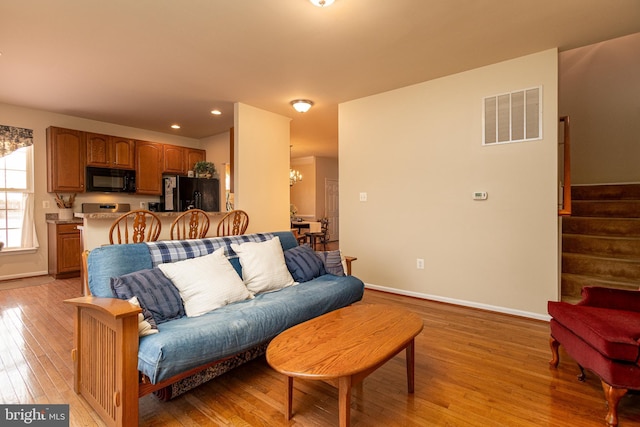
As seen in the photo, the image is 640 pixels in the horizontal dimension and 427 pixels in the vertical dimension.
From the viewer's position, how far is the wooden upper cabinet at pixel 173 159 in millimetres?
6137

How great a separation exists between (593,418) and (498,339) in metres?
0.99

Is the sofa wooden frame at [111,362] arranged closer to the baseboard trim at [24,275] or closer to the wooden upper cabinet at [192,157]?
the baseboard trim at [24,275]

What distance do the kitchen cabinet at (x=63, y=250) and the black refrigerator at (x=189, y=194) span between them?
151 centimetres

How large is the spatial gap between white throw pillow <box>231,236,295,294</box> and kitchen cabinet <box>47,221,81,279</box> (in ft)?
12.1

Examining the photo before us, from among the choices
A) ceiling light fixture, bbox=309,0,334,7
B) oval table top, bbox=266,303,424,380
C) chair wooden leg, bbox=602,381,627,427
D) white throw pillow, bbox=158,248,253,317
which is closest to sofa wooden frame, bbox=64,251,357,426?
white throw pillow, bbox=158,248,253,317

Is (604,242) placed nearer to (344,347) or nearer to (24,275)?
(344,347)

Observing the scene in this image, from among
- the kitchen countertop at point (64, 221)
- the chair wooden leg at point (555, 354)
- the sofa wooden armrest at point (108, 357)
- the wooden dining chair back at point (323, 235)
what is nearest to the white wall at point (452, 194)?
the chair wooden leg at point (555, 354)

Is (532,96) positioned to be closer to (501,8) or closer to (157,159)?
(501,8)

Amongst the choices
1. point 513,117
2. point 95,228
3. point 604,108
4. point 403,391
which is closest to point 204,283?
point 403,391

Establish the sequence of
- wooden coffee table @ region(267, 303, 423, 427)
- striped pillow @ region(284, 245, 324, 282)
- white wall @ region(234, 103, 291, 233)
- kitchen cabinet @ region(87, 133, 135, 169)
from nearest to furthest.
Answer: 1. wooden coffee table @ region(267, 303, 423, 427)
2. striped pillow @ region(284, 245, 324, 282)
3. white wall @ region(234, 103, 291, 233)
4. kitchen cabinet @ region(87, 133, 135, 169)

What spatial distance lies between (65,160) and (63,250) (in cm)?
142

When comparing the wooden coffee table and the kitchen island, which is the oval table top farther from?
the kitchen island

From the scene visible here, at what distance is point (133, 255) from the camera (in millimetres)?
2105

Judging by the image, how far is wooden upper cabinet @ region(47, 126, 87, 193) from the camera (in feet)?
15.9
